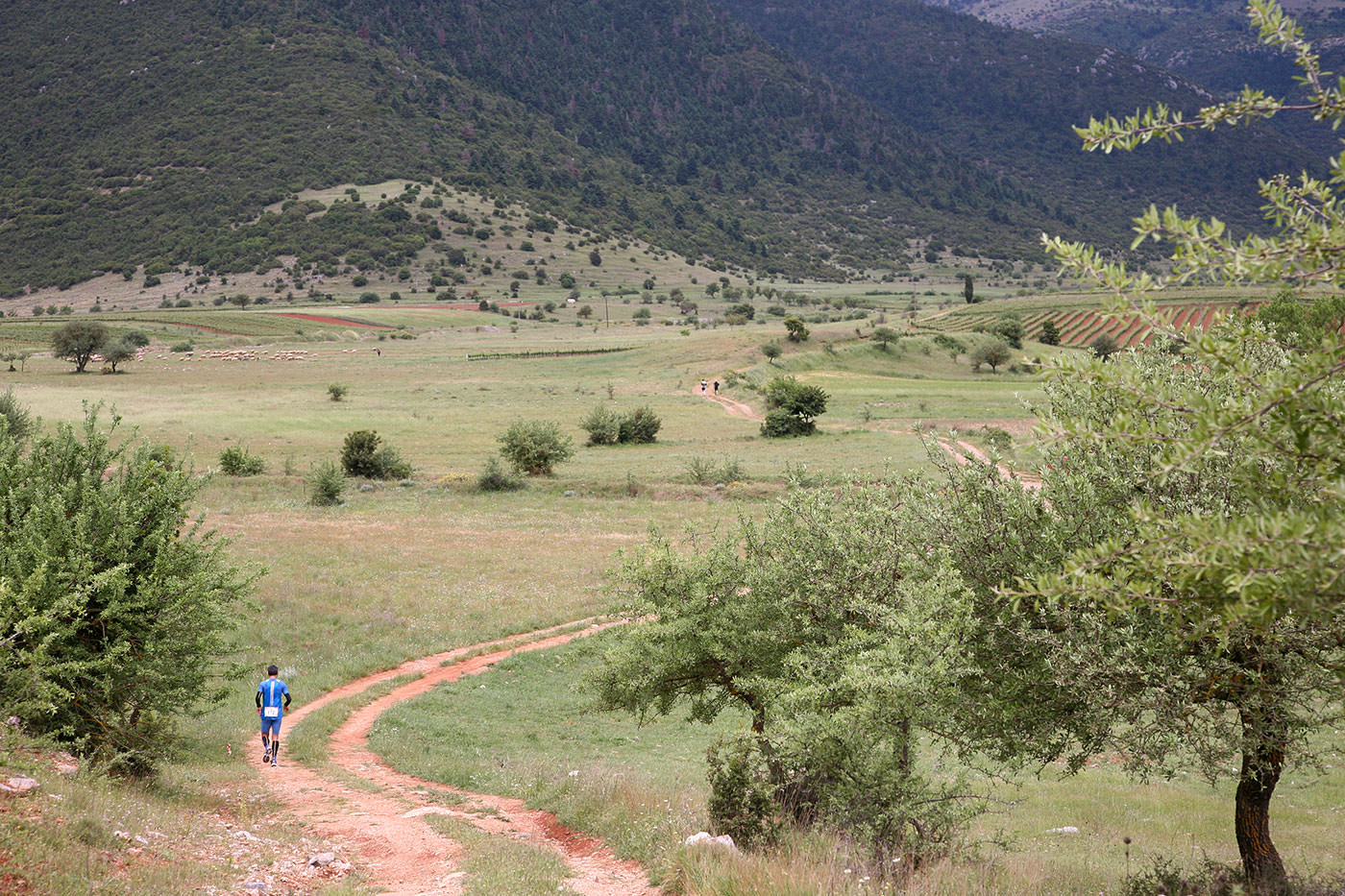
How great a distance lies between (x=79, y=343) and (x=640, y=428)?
224 feet

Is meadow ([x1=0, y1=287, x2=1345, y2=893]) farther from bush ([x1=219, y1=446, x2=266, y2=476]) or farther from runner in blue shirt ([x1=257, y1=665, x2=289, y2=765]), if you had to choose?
bush ([x1=219, y1=446, x2=266, y2=476])

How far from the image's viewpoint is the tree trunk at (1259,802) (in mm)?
9516

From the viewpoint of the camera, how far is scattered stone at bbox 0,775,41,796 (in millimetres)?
8945

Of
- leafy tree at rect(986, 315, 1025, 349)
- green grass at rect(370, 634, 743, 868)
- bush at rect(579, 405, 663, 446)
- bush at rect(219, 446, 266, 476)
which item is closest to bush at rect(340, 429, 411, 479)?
bush at rect(219, 446, 266, 476)

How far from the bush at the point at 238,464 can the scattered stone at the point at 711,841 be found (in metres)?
45.2

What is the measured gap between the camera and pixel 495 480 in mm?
48688

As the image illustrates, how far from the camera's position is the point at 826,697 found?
11.1m

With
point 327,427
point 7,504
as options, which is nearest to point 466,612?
point 7,504

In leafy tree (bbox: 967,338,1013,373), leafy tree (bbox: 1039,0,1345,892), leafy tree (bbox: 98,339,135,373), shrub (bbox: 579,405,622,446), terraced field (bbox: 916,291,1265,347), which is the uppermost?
terraced field (bbox: 916,291,1265,347)

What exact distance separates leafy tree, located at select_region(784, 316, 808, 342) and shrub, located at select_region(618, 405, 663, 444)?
48180 mm

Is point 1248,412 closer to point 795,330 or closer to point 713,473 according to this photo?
point 713,473

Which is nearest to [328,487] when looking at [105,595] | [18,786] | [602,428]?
[602,428]

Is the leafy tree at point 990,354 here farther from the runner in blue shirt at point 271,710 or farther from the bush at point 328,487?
the runner in blue shirt at point 271,710

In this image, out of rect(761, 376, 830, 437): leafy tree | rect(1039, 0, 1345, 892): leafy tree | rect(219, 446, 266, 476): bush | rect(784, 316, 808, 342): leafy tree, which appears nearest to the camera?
rect(1039, 0, 1345, 892): leafy tree
